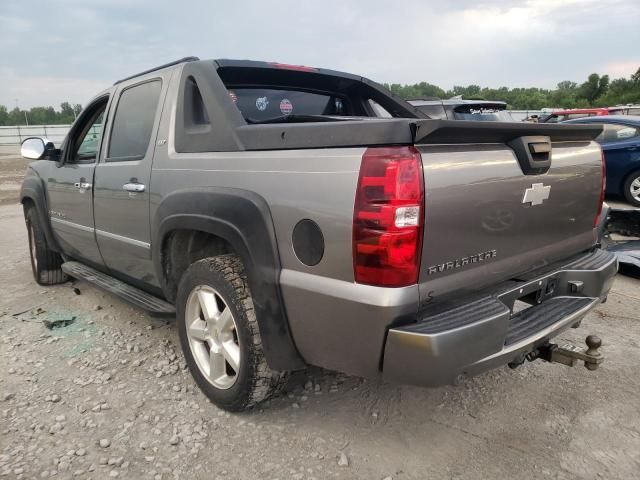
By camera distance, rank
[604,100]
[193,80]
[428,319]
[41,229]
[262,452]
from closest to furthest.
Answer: [428,319] → [262,452] → [193,80] → [41,229] → [604,100]

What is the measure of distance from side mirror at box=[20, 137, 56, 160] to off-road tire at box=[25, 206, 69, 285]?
0.72 meters

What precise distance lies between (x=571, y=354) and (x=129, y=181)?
2.68 meters

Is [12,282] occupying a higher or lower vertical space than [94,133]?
lower

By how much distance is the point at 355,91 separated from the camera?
385cm

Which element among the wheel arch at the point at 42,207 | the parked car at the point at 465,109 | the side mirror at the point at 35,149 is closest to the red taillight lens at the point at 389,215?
the side mirror at the point at 35,149

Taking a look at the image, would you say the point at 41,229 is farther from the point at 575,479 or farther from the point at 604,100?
the point at 604,100

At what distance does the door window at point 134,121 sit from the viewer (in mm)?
3139

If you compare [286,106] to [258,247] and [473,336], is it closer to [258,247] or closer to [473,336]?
[258,247]

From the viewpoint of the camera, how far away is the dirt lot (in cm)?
221

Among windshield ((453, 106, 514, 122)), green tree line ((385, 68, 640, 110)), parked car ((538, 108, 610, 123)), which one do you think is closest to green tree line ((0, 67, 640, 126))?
green tree line ((385, 68, 640, 110))

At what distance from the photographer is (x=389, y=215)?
5.86ft

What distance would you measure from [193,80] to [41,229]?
9.04ft

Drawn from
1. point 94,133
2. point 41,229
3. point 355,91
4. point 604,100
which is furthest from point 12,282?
point 604,100

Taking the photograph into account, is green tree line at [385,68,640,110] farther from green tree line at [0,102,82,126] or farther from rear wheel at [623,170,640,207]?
green tree line at [0,102,82,126]
